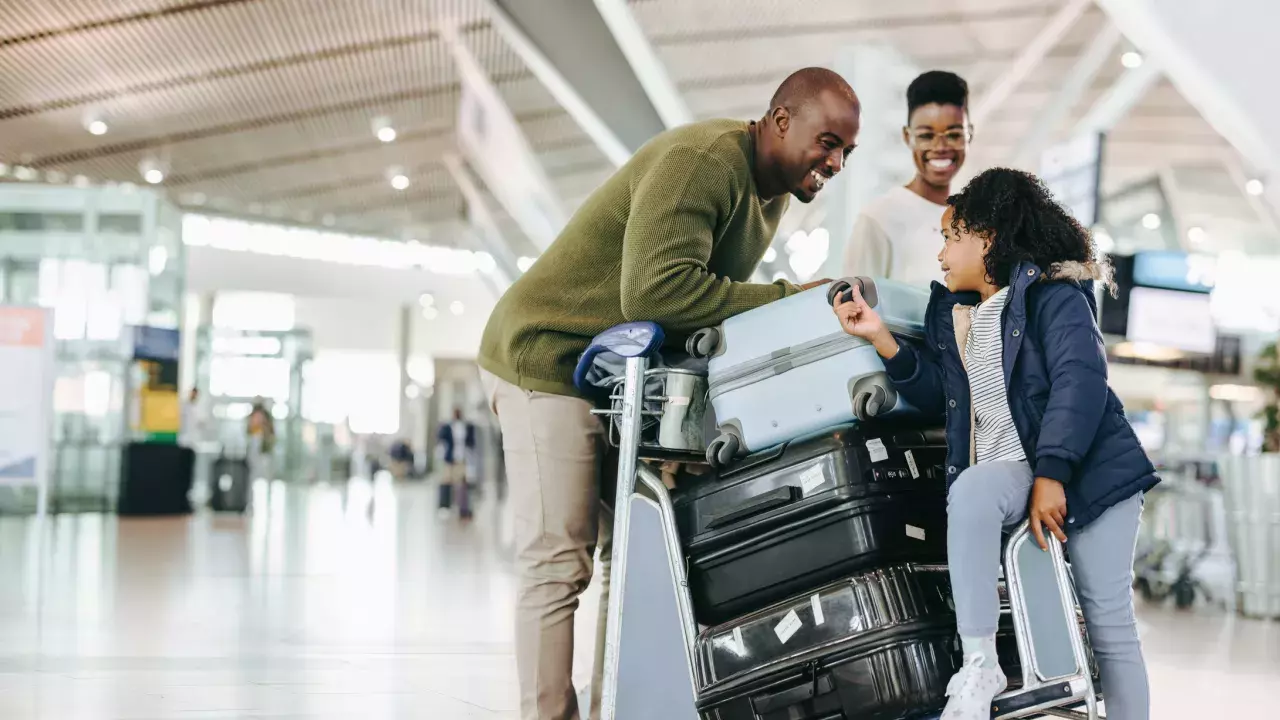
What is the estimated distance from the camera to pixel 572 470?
122 inches

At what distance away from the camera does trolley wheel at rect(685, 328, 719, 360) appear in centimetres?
284

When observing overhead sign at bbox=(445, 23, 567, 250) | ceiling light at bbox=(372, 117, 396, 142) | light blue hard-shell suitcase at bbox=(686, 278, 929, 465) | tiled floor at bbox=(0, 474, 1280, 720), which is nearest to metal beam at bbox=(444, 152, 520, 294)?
ceiling light at bbox=(372, 117, 396, 142)

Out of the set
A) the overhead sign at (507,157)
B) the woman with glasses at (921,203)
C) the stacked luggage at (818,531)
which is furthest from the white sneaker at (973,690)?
the overhead sign at (507,157)

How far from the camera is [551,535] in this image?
3.08m

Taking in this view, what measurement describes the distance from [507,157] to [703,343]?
51.9ft

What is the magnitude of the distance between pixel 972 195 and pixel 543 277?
1.07 metres

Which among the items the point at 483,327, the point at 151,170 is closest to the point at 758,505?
the point at 483,327

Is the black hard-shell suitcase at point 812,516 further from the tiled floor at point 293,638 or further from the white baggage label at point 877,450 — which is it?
the tiled floor at point 293,638

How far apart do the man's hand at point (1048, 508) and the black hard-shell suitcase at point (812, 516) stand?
0.30 metres

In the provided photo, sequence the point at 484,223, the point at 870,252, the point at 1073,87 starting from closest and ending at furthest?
1. the point at 870,252
2. the point at 1073,87
3. the point at 484,223

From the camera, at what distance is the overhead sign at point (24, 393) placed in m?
7.29

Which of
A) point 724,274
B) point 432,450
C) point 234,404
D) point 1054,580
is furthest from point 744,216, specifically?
point 432,450

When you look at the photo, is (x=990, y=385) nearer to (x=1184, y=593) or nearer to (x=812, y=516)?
(x=812, y=516)

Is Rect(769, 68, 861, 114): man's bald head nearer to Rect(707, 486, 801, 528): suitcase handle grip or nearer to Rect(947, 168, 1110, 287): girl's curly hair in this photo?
Rect(947, 168, 1110, 287): girl's curly hair
